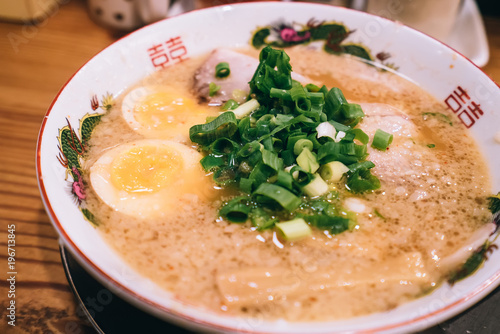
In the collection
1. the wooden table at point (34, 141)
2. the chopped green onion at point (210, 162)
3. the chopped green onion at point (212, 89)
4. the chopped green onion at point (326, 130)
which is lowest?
the wooden table at point (34, 141)

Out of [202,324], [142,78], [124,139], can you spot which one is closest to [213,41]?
[142,78]

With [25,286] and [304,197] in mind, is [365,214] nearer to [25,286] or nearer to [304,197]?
[304,197]

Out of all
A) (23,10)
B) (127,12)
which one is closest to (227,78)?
(127,12)

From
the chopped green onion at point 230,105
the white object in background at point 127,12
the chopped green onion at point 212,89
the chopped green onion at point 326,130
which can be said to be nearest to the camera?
the chopped green onion at point 326,130

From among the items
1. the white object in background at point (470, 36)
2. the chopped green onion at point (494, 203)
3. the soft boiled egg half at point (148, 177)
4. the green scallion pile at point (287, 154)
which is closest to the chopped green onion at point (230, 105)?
the green scallion pile at point (287, 154)

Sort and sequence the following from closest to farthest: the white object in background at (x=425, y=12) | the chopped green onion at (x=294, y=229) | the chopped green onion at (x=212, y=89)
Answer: the chopped green onion at (x=294, y=229) → the chopped green onion at (x=212, y=89) → the white object in background at (x=425, y=12)

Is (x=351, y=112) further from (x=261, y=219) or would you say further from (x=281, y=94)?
(x=261, y=219)

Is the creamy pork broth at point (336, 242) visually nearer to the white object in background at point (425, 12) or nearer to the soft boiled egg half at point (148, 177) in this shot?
the soft boiled egg half at point (148, 177)
